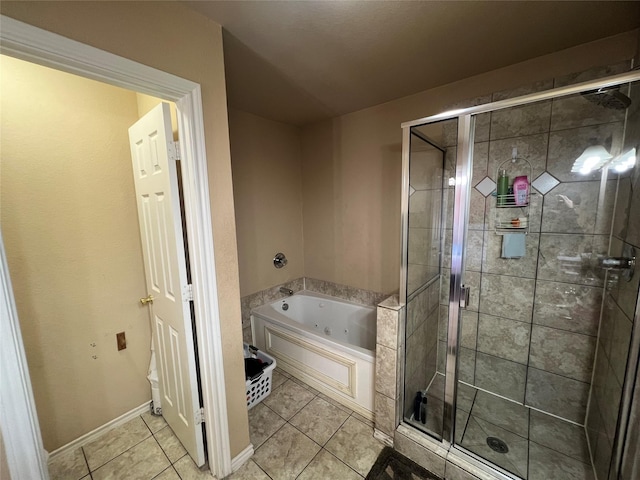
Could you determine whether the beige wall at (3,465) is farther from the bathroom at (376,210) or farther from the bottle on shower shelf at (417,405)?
the bottle on shower shelf at (417,405)

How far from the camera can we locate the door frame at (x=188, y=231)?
82cm

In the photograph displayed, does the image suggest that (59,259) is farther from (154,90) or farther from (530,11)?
(530,11)

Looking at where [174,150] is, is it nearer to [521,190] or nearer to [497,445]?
[521,190]

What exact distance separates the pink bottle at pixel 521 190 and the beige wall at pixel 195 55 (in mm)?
1885

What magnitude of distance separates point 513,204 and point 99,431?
3230mm

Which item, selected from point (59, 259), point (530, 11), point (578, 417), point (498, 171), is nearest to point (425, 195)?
point (498, 171)

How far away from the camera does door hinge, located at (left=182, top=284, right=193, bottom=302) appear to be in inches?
50.8

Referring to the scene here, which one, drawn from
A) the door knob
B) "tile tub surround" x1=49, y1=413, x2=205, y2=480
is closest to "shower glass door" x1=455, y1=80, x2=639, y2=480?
"tile tub surround" x1=49, y1=413, x2=205, y2=480

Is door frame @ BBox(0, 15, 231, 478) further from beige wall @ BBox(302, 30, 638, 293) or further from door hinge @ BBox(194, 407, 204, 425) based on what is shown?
beige wall @ BBox(302, 30, 638, 293)

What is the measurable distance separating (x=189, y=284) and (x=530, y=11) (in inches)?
82.2

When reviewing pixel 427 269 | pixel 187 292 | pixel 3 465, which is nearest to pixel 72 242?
pixel 187 292

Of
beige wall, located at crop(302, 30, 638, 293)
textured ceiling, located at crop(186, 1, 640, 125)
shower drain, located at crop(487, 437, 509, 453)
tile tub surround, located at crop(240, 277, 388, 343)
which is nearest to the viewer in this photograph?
textured ceiling, located at crop(186, 1, 640, 125)

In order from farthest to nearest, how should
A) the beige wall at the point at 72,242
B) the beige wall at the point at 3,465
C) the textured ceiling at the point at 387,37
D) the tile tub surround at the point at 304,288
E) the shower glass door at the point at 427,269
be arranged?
the tile tub surround at the point at 304,288 → the shower glass door at the point at 427,269 → the beige wall at the point at 72,242 → the textured ceiling at the point at 387,37 → the beige wall at the point at 3,465

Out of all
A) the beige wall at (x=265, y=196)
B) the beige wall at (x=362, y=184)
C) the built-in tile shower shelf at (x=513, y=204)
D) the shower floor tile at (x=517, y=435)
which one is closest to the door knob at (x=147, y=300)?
the beige wall at (x=265, y=196)
